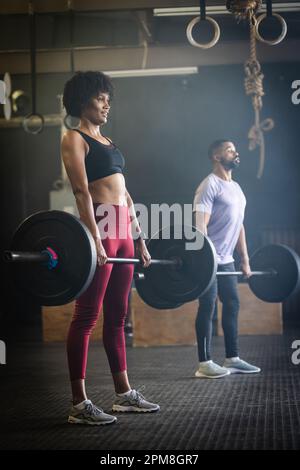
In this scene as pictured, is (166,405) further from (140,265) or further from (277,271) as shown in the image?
(277,271)

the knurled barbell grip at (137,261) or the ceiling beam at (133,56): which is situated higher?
the ceiling beam at (133,56)

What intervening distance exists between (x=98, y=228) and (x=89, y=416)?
0.71 meters

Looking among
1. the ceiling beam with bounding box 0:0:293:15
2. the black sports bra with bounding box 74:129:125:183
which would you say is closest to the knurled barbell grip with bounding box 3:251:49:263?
the black sports bra with bounding box 74:129:125:183

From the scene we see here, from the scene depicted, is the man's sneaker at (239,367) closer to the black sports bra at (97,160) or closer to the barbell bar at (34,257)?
the barbell bar at (34,257)

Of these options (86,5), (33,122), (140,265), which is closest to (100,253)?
(140,265)

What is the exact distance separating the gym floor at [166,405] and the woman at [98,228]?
0.13 meters

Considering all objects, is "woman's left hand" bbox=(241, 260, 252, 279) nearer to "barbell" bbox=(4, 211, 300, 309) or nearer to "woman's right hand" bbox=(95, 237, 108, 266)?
"barbell" bbox=(4, 211, 300, 309)

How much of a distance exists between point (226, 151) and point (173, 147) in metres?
3.97

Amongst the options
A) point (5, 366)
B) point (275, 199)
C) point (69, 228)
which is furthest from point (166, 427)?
point (275, 199)

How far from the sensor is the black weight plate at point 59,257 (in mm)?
2623

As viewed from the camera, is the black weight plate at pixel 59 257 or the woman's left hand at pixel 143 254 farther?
the woman's left hand at pixel 143 254

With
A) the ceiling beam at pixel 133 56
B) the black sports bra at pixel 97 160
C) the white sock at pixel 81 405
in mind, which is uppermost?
the ceiling beam at pixel 133 56

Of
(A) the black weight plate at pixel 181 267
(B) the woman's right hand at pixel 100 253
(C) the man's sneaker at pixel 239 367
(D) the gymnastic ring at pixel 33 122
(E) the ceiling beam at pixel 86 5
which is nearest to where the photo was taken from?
(B) the woman's right hand at pixel 100 253

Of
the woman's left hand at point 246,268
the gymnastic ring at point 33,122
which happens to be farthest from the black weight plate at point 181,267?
the gymnastic ring at point 33,122
